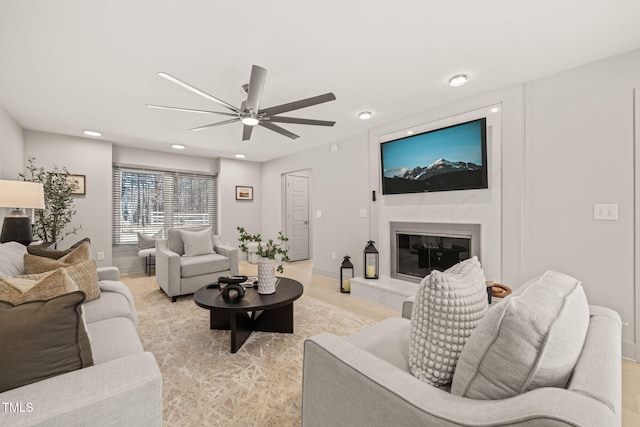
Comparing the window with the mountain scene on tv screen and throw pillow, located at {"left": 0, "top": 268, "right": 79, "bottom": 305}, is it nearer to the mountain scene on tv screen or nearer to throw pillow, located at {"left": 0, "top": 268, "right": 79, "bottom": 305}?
the mountain scene on tv screen

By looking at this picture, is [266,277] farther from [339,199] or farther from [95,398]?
[339,199]

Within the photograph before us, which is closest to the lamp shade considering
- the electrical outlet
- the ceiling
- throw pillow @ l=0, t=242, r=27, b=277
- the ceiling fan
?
throw pillow @ l=0, t=242, r=27, b=277

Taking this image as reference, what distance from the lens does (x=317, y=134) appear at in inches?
167

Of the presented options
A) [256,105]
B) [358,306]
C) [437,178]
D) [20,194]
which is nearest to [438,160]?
[437,178]

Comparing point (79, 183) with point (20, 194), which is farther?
point (79, 183)

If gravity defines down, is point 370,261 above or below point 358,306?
above

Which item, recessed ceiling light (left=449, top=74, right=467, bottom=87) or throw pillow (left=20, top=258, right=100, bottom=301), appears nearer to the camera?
throw pillow (left=20, top=258, right=100, bottom=301)

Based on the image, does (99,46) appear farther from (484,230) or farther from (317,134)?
(484,230)

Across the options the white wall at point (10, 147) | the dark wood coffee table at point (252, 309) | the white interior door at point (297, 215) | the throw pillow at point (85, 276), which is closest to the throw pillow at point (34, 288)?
the throw pillow at point (85, 276)

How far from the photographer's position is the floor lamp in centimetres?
249

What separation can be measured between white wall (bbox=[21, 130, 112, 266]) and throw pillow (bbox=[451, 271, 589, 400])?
17.9 ft

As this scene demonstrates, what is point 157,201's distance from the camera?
17.6 feet

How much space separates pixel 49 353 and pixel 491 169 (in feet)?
11.0

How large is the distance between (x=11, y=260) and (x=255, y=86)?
1.99m
